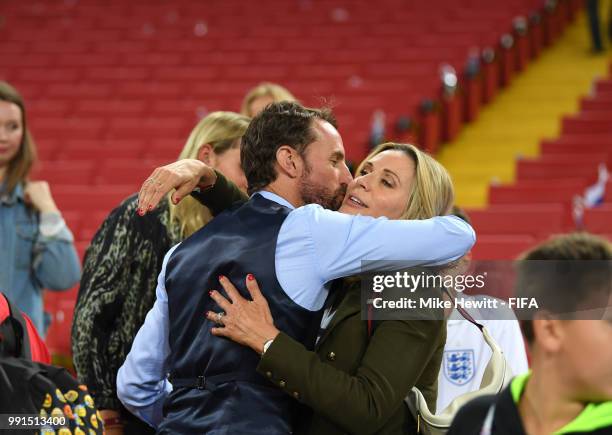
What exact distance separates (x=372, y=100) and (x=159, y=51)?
108 inches

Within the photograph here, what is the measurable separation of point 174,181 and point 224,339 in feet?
1.00

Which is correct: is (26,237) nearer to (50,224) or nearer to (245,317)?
(50,224)

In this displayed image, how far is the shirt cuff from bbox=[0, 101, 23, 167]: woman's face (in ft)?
0.65

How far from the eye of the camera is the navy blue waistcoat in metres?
1.69

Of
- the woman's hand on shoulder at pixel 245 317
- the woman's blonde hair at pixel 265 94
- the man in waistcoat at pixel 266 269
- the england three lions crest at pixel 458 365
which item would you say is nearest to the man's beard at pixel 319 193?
the man in waistcoat at pixel 266 269

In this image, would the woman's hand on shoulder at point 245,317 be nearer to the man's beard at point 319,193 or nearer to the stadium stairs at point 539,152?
the man's beard at point 319,193

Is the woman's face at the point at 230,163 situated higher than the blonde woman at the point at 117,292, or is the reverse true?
the woman's face at the point at 230,163

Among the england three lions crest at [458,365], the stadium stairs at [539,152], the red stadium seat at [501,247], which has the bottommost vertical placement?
the stadium stairs at [539,152]

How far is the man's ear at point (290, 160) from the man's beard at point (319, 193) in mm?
17

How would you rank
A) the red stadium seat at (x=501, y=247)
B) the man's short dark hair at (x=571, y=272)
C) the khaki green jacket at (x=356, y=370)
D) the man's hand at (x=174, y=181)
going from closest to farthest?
1. the man's short dark hair at (x=571, y=272)
2. the khaki green jacket at (x=356, y=370)
3. the man's hand at (x=174, y=181)
4. the red stadium seat at (x=501, y=247)

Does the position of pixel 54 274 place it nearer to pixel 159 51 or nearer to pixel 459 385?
pixel 459 385

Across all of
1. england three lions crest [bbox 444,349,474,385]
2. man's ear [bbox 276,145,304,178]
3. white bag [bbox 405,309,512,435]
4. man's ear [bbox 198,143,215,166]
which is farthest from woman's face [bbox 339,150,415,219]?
man's ear [bbox 198,143,215,166]

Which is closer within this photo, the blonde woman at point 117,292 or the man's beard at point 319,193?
the man's beard at point 319,193

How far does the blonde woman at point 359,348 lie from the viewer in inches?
63.6
